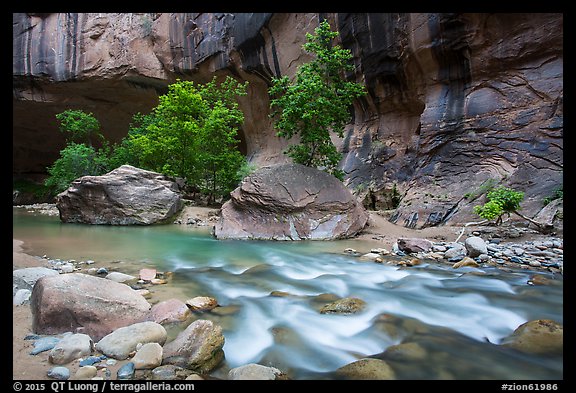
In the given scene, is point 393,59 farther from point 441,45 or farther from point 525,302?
point 525,302

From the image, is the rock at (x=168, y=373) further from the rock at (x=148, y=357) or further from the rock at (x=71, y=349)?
the rock at (x=71, y=349)

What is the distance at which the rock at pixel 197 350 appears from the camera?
209cm

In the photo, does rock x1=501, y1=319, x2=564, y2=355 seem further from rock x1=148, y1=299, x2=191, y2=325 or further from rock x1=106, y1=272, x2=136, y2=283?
rock x1=106, y1=272, x2=136, y2=283

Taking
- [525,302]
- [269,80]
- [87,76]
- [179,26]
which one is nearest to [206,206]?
[269,80]

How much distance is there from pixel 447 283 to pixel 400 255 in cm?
167

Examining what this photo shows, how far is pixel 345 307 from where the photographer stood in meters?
3.22

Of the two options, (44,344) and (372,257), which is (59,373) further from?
(372,257)

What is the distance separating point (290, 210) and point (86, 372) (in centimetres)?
644

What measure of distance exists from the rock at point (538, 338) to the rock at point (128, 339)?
2.69 meters

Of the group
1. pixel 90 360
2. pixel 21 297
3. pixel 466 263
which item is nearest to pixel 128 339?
pixel 90 360

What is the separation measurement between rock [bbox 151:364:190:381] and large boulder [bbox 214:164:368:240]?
5.85 metres

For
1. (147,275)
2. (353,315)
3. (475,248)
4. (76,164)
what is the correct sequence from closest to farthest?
(353,315)
(147,275)
(475,248)
(76,164)

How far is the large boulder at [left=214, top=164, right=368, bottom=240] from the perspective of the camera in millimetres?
7996

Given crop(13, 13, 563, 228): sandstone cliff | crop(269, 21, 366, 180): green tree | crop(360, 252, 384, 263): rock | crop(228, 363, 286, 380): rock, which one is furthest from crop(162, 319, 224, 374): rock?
crop(13, 13, 563, 228): sandstone cliff
